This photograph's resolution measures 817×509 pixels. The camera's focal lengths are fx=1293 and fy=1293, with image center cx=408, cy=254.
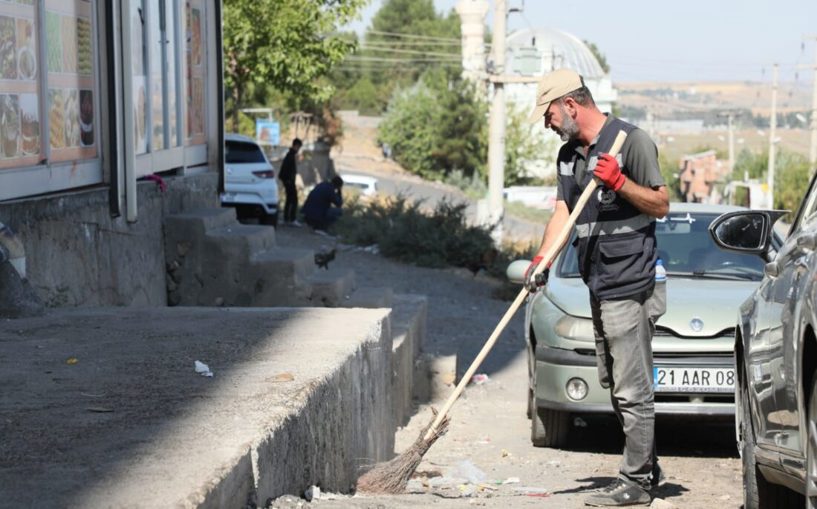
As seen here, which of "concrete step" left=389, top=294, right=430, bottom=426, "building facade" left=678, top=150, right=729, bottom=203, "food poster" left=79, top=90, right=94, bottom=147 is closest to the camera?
"food poster" left=79, top=90, right=94, bottom=147

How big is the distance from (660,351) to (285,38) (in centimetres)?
1936

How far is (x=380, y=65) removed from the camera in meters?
101

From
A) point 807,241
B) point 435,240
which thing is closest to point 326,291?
point 807,241

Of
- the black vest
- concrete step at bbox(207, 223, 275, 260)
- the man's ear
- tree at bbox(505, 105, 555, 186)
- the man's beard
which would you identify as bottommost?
tree at bbox(505, 105, 555, 186)

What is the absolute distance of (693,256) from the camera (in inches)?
355

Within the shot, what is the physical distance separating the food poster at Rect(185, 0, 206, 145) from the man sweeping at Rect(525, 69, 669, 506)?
277 inches

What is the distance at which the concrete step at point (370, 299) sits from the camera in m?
10.6

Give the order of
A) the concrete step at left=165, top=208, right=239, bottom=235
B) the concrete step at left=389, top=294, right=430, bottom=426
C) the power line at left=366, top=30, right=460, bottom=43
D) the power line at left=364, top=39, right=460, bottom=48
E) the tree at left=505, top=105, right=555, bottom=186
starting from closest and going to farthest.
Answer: the concrete step at left=389, top=294, right=430, bottom=426, the concrete step at left=165, top=208, right=239, bottom=235, the tree at left=505, top=105, right=555, bottom=186, the power line at left=366, top=30, right=460, bottom=43, the power line at left=364, top=39, right=460, bottom=48

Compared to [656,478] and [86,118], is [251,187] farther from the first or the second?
[656,478]

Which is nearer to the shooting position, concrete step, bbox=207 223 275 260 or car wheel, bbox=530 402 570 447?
car wheel, bbox=530 402 570 447

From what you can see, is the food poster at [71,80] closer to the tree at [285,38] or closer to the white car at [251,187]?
the white car at [251,187]

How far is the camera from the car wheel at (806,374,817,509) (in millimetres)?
3830

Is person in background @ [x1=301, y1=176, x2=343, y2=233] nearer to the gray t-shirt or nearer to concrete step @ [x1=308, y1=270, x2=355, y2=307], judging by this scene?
concrete step @ [x1=308, y1=270, x2=355, y2=307]

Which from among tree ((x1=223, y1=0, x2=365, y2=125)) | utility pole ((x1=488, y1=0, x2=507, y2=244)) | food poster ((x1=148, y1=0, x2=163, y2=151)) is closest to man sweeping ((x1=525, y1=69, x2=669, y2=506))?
food poster ((x1=148, y1=0, x2=163, y2=151))
